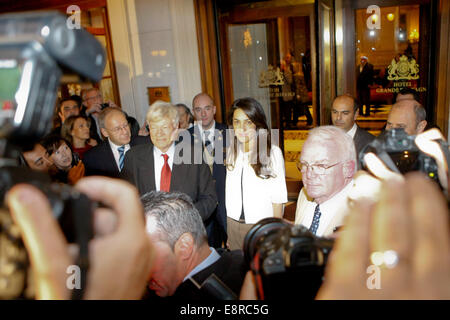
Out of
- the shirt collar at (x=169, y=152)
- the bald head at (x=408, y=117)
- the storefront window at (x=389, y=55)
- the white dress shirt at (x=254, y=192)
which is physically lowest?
the white dress shirt at (x=254, y=192)

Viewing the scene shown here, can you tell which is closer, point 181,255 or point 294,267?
point 294,267

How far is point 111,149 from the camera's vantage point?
3047 mm

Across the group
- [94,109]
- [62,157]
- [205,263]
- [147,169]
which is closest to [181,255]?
[205,263]

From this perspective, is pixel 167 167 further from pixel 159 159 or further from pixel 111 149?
pixel 111 149

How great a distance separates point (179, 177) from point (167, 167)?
117 mm

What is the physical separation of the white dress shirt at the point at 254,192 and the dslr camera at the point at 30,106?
203 cm

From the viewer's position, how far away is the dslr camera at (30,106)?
0.41 metres

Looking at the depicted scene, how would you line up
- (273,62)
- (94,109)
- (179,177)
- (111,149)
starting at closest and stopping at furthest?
(179,177) < (111,149) < (94,109) < (273,62)

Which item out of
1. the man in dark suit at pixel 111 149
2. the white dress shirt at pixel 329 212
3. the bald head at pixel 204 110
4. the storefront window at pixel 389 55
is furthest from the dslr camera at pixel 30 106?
the storefront window at pixel 389 55

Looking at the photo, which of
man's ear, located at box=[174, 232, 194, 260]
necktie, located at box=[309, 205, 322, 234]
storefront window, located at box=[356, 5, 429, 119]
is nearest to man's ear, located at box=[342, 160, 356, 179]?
necktie, located at box=[309, 205, 322, 234]

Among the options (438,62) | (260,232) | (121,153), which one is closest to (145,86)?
(121,153)

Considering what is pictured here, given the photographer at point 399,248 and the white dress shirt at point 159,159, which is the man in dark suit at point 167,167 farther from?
the photographer at point 399,248

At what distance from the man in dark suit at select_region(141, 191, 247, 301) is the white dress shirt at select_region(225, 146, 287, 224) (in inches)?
40.1
